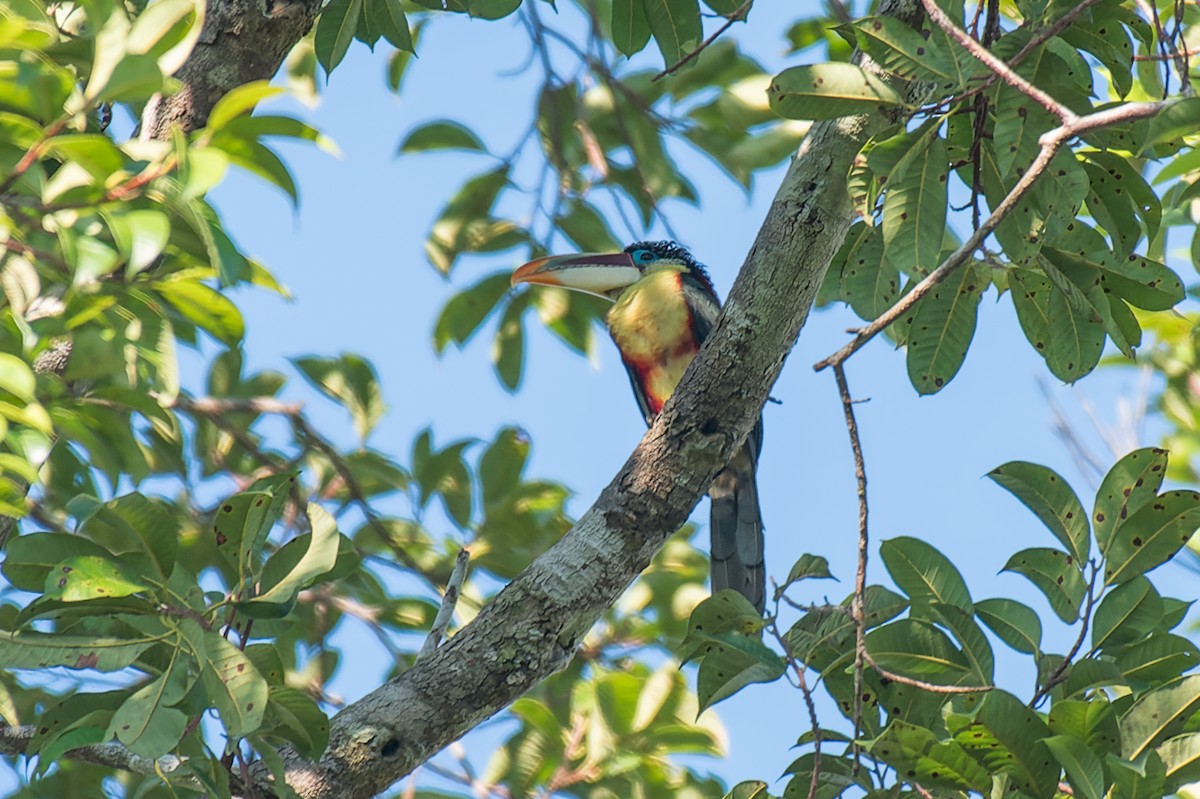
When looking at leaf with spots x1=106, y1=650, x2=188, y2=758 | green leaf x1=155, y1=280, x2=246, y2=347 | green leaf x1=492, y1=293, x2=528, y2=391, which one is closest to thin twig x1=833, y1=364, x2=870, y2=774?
leaf with spots x1=106, y1=650, x2=188, y2=758

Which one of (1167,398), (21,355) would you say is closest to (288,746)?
(21,355)

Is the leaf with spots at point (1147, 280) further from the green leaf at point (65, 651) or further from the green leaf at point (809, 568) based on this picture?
the green leaf at point (65, 651)

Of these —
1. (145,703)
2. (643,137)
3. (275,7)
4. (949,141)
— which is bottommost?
(145,703)

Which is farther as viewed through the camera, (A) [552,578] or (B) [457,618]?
(B) [457,618]

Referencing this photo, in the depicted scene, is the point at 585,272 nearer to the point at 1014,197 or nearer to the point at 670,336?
the point at 670,336

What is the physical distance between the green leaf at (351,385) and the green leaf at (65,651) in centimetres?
263

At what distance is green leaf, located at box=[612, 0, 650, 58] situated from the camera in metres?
3.20

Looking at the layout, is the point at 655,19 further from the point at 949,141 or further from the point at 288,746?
the point at 288,746

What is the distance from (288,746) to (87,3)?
152 cm

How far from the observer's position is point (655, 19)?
3174mm

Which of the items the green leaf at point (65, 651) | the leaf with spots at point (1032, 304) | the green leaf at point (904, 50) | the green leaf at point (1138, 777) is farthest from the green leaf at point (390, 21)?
the green leaf at point (1138, 777)

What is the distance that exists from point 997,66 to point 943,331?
2.24 ft

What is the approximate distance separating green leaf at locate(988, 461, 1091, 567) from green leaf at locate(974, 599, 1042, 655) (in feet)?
0.49

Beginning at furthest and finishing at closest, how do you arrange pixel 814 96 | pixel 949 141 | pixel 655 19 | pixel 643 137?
pixel 643 137
pixel 655 19
pixel 949 141
pixel 814 96
